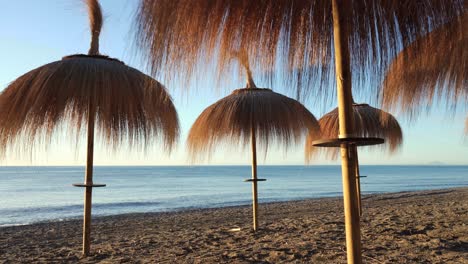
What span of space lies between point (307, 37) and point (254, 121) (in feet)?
14.4

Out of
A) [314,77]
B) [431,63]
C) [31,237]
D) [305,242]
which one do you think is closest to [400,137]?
[305,242]

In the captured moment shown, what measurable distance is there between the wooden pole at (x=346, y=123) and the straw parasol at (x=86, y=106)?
90.1 inches

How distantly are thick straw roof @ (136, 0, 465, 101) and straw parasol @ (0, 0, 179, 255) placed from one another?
2.14 m

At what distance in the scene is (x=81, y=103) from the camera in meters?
3.97

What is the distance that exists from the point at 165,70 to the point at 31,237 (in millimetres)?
8749

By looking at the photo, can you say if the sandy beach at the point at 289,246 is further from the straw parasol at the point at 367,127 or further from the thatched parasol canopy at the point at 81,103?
the thatched parasol canopy at the point at 81,103

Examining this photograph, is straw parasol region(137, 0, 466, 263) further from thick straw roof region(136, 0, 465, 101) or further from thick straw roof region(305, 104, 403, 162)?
thick straw roof region(305, 104, 403, 162)

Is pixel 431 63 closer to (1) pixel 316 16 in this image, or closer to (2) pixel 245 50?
(1) pixel 316 16

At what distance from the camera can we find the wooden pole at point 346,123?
1.48 metres

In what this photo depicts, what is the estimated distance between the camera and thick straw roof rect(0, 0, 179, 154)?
385 centimetres

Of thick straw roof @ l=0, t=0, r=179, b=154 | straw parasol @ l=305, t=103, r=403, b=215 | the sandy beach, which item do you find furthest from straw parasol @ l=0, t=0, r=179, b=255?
straw parasol @ l=305, t=103, r=403, b=215

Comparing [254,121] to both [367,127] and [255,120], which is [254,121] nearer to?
[255,120]

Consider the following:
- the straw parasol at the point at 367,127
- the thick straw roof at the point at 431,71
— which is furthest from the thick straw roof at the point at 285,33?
the straw parasol at the point at 367,127

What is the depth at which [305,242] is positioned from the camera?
5242mm
